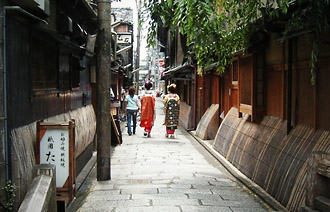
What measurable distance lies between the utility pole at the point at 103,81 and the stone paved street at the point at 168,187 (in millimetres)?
847

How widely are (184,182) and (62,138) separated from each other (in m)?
4.43

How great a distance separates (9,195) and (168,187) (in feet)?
15.4

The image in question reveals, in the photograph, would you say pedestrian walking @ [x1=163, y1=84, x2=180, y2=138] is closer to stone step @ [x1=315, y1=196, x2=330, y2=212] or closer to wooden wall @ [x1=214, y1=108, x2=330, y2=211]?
wooden wall @ [x1=214, y1=108, x2=330, y2=211]

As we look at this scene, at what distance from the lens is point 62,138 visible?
6742mm

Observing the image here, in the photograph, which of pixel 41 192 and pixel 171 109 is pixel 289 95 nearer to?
pixel 41 192

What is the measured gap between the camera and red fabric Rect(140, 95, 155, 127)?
1981cm

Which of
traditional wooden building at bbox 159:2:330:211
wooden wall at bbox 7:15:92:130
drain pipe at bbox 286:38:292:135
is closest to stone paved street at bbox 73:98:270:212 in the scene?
traditional wooden building at bbox 159:2:330:211

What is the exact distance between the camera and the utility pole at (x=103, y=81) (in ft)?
33.6

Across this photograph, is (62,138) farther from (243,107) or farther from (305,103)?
(243,107)

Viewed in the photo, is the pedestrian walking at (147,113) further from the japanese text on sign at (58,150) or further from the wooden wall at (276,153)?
the japanese text on sign at (58,150)

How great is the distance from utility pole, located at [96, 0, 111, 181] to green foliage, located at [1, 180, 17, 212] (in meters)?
4.66

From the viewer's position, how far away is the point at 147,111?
20.0 metres

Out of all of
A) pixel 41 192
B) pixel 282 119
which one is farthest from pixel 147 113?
pixel 41 192

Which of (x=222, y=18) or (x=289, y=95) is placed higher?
(x=222, y=18)
